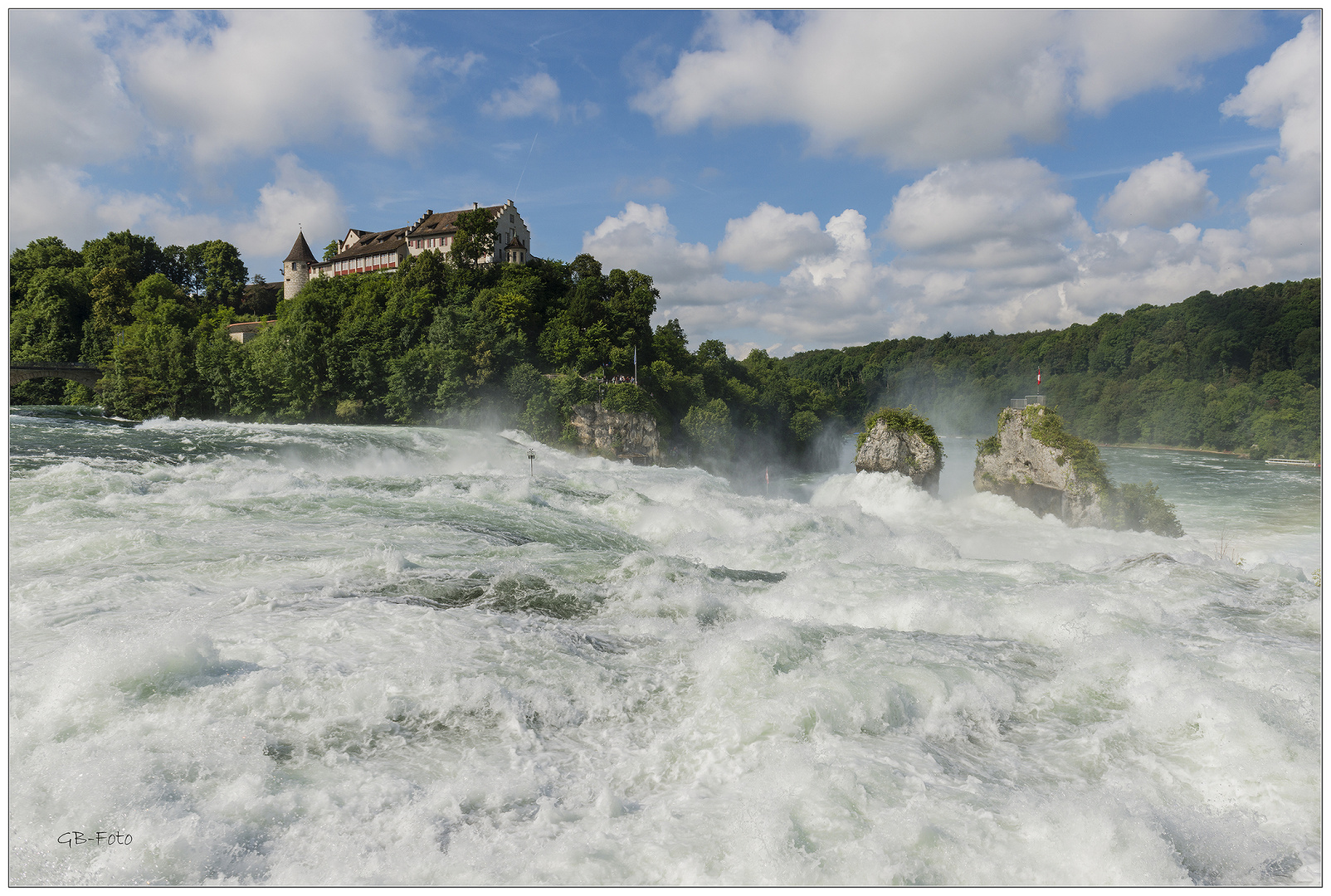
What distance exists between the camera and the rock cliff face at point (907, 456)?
3441 cm

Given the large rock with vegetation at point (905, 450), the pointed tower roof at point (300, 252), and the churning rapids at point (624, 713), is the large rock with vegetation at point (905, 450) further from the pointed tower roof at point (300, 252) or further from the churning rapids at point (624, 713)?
the pointed tower roof at point (300, 252)

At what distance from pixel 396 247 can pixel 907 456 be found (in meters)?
61.9

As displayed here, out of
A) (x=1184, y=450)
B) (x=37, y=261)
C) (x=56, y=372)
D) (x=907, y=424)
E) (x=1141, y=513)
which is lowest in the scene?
(x=1184, y=450)

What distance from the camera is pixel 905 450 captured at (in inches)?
1363

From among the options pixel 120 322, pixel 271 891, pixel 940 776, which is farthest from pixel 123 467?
pixel 120 322

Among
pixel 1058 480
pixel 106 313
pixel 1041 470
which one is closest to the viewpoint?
pixel 1058 480

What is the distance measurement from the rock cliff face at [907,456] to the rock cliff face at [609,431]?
15884mm

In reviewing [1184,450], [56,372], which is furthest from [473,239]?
[1184,450]

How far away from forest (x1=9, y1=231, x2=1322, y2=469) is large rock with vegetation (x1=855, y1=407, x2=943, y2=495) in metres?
16.5

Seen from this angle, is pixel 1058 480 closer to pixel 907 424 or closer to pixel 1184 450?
pixel 907 424

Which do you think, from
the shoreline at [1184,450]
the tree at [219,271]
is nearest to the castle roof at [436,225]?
the tree at [219,271]

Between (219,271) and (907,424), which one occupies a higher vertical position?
(219,271)

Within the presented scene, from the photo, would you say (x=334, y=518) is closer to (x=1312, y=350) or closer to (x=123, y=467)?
(x=123, y=467)

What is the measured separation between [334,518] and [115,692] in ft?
26.2
